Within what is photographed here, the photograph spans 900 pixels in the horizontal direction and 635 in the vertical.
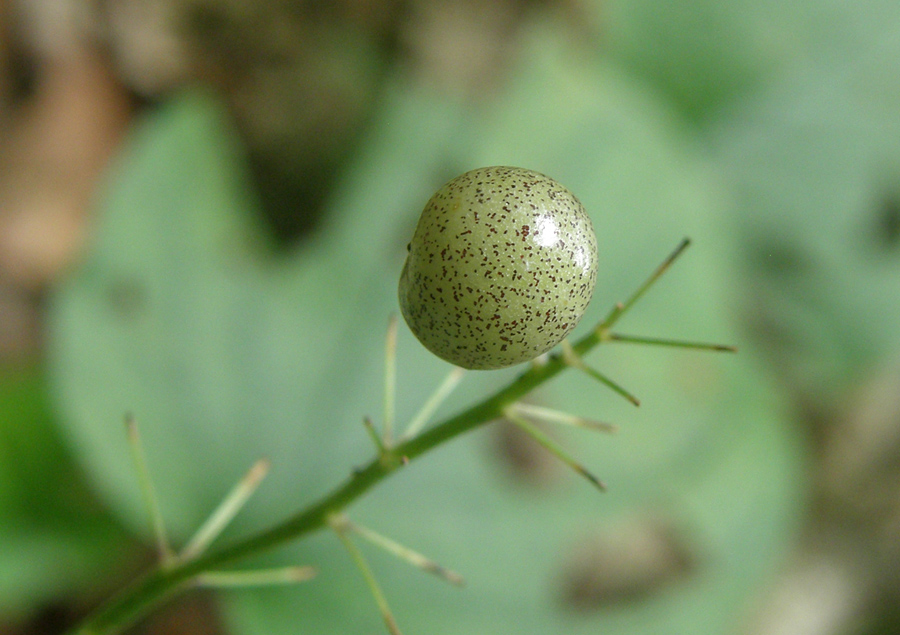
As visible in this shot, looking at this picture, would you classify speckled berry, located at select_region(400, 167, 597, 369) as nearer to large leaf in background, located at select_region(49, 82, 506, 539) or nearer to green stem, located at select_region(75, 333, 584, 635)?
green stem, located at select_region(75, 333, 584, 635)

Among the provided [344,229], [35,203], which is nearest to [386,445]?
[344,229]

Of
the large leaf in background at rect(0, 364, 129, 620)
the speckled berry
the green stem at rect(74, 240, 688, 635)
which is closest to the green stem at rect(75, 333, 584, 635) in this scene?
the green stem at rect(74, 240, 688, 635)

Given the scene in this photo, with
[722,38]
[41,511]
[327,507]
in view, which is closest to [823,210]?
[722,38]

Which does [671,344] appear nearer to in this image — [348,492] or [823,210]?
[348,492]

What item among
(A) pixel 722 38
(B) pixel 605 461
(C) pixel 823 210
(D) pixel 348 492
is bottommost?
(B) pixel 605 461

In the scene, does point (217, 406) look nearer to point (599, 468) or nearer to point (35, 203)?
point (599, 468)
